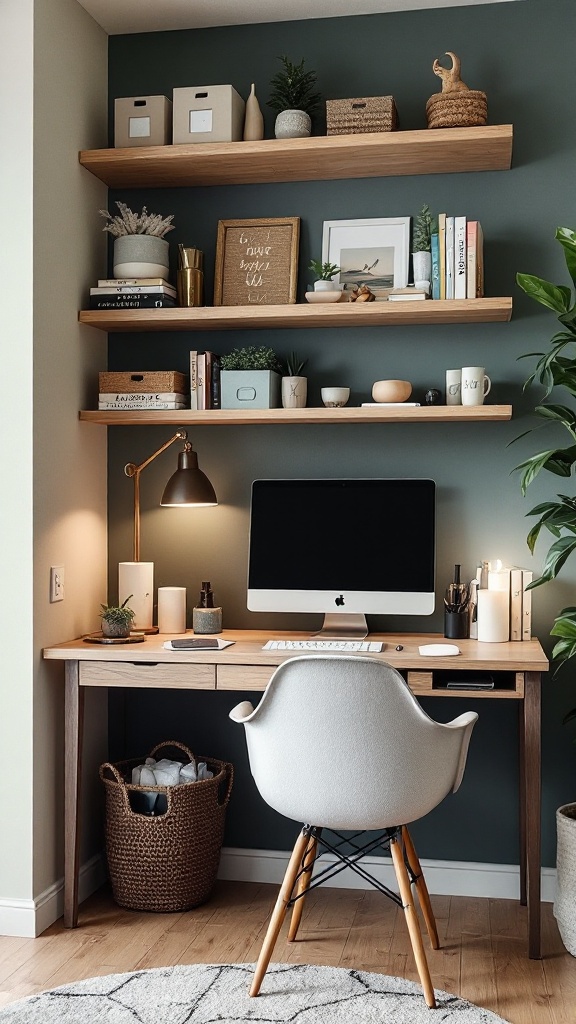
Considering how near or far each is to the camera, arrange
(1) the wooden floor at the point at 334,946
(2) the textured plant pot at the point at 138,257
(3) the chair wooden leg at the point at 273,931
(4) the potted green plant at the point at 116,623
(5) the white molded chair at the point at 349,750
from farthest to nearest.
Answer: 1. (2) the textured plant pot at the point at 138,257
2. (4) the potted green plant at the point at 116,623
3. (1) the wooden floor at the point at 334,946
4. (3) the chair wooden leg at the point at 273,931
5. (5) the white molded chair at the point at 349,750

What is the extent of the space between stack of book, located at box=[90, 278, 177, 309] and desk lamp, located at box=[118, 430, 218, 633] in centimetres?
43

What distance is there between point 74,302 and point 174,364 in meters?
0.42

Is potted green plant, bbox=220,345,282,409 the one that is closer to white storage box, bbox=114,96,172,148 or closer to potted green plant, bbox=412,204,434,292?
potted green plant, bbox=412,204,434,292

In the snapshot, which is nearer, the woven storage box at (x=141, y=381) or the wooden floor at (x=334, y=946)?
the wooden floor at (x=334, y=946)

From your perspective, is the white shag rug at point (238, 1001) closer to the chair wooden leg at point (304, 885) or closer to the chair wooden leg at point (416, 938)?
the chair wooden leg at point (416, 938)

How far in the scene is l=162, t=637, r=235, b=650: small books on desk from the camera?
2998 mm

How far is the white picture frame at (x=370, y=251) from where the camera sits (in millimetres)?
3322

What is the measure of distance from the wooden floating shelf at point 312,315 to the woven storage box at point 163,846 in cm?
144

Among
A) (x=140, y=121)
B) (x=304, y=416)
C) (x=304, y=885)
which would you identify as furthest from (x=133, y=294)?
(x=304, y=885)

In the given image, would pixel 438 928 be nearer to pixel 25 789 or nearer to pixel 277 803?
pixel 277 803

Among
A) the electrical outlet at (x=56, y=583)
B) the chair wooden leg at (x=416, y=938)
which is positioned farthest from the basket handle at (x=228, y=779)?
the chair wooden leg at (x=416, y=938)

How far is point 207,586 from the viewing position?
332 cm

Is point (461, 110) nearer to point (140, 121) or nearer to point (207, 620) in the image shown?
point (140, 121)

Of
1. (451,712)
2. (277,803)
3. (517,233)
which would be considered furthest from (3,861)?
(517,233)
